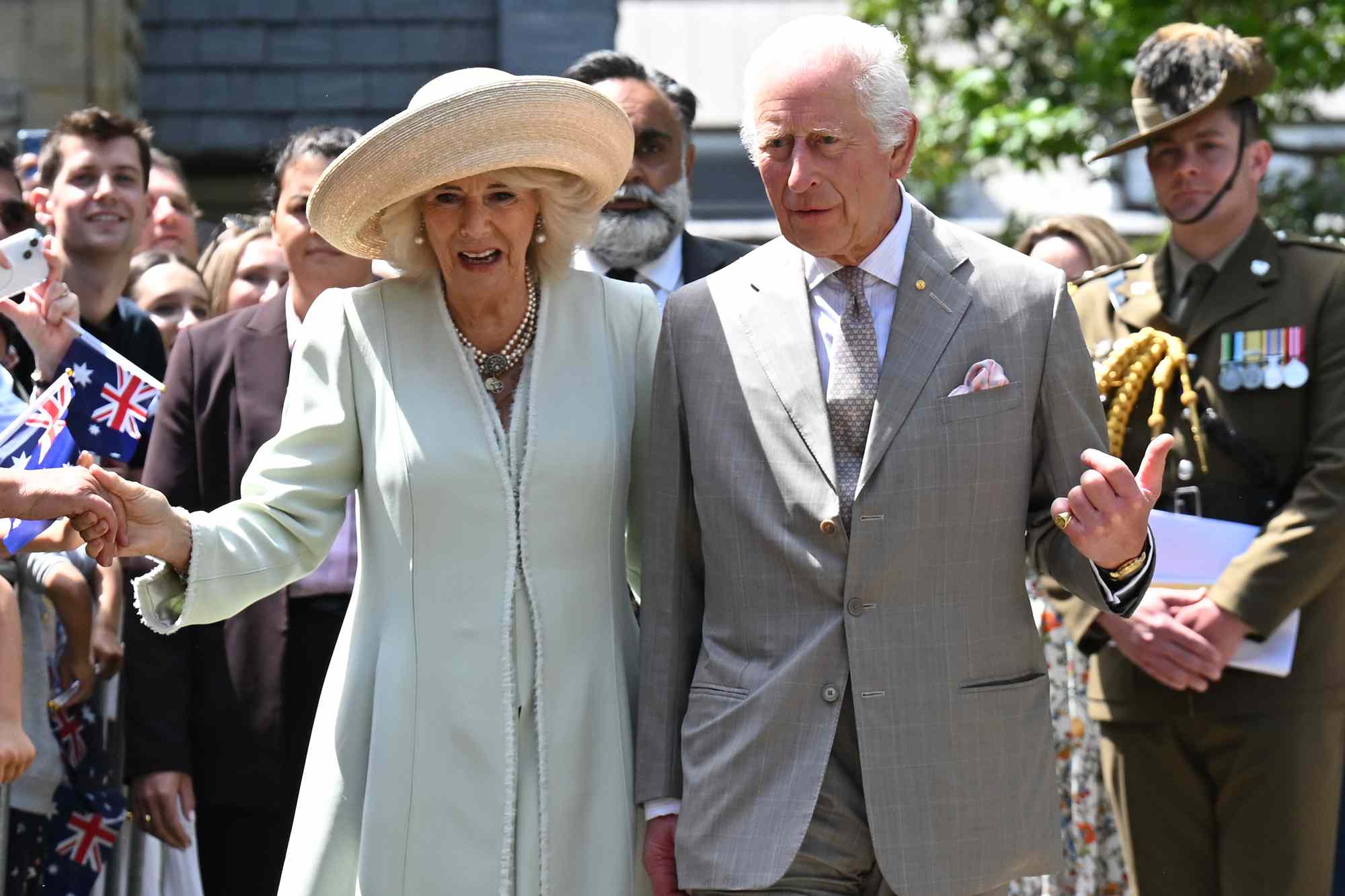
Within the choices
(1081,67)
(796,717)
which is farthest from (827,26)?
(1081,67)

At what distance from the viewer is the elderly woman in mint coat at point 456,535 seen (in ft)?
13.1

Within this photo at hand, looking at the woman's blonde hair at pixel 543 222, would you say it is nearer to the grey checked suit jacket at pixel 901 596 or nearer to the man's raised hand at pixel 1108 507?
the grey checked suit jacket at pixel 901 596

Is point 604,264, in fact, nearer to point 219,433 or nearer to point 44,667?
point 219,433

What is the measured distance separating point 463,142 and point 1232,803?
9.33ft

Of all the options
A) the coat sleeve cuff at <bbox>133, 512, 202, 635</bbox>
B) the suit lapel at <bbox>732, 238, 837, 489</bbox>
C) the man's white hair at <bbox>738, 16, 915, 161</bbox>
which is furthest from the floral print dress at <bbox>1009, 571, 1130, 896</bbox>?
the coat sleeve cuff at <bbox>133, 512, 202, 635</bbox>

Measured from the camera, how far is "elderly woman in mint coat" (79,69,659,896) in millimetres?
3998

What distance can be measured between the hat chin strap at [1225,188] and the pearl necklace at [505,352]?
2279 millimetres

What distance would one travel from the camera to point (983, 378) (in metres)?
3.86

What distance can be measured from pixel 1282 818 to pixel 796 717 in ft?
6.90

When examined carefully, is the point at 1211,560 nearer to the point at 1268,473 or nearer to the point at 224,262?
the point at 1268,473

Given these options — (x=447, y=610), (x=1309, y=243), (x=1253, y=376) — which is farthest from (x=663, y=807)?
(x=1309, y=243)

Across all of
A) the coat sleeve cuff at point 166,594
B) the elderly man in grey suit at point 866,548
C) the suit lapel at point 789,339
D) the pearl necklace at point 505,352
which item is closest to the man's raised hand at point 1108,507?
the elderly man in grey suit at point 866,548

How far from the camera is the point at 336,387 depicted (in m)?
4.16

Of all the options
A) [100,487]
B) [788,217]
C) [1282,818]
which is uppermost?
[788,217]
